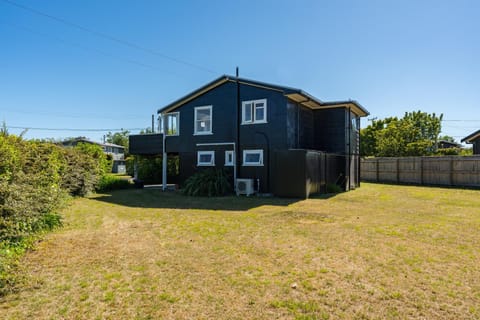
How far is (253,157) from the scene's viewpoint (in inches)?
524

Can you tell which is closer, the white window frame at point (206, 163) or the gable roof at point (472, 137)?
the white window frame at point (206, 163)

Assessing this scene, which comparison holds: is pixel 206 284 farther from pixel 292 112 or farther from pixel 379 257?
pixel 292 112

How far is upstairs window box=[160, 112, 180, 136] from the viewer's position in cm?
1578

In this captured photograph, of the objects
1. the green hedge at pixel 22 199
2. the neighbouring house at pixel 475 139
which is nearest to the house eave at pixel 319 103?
the green hedge at pixel 22 199

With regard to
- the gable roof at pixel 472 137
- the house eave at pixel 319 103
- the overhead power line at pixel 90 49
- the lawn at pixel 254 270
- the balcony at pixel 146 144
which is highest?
the overhead power line at pixel 90 49

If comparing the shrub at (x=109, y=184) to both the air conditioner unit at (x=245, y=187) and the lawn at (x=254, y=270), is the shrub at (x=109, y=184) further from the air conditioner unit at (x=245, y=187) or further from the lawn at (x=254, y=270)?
the lawn at (x=254, y=270)

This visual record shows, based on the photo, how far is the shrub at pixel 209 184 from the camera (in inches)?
501

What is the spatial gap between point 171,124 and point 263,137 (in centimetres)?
662

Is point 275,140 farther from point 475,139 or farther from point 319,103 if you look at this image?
point 475,139

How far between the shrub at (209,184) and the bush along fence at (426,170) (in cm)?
1295

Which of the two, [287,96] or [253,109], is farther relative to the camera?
[253,109]

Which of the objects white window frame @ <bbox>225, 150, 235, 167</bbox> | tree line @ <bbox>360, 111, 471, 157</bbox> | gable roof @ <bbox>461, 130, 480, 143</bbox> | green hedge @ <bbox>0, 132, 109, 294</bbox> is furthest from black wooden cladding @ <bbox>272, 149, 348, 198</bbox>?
tree line @ <bbox>360, 111, 471, 157</bbox>

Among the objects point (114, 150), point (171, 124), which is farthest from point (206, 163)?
point (114, 150)

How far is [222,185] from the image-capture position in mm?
12914
